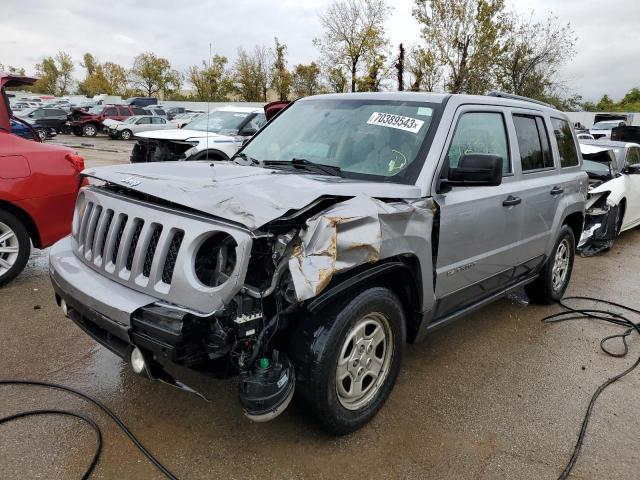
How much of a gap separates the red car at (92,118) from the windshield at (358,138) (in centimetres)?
2755

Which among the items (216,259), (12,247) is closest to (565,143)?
(216,259)

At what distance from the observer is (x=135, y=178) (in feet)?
8.92

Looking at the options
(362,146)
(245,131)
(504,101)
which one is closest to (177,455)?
(362,146)

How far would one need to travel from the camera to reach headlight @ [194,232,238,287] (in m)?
2.31

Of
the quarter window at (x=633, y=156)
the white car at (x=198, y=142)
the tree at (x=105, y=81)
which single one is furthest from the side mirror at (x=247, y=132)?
the tree at (x=105, y=81)

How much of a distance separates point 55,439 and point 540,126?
432cm

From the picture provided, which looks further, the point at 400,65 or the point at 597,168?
the point at 400,65

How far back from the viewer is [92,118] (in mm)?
28344

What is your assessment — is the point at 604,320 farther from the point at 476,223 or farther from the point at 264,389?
the point at 264,389

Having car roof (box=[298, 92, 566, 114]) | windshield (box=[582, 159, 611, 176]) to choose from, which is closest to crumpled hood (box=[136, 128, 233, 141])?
car roof (box=[298, 92, 566, 114])

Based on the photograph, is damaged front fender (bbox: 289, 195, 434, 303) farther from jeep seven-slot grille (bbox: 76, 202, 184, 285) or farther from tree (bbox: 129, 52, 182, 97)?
tree (bbox: 129, 52, 182, 97)

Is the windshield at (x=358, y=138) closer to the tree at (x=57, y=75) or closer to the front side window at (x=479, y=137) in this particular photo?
the front side window at (x=479, y=137)

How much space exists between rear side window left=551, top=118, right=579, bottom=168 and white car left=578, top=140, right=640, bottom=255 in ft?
8.74

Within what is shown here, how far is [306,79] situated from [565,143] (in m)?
42.7
